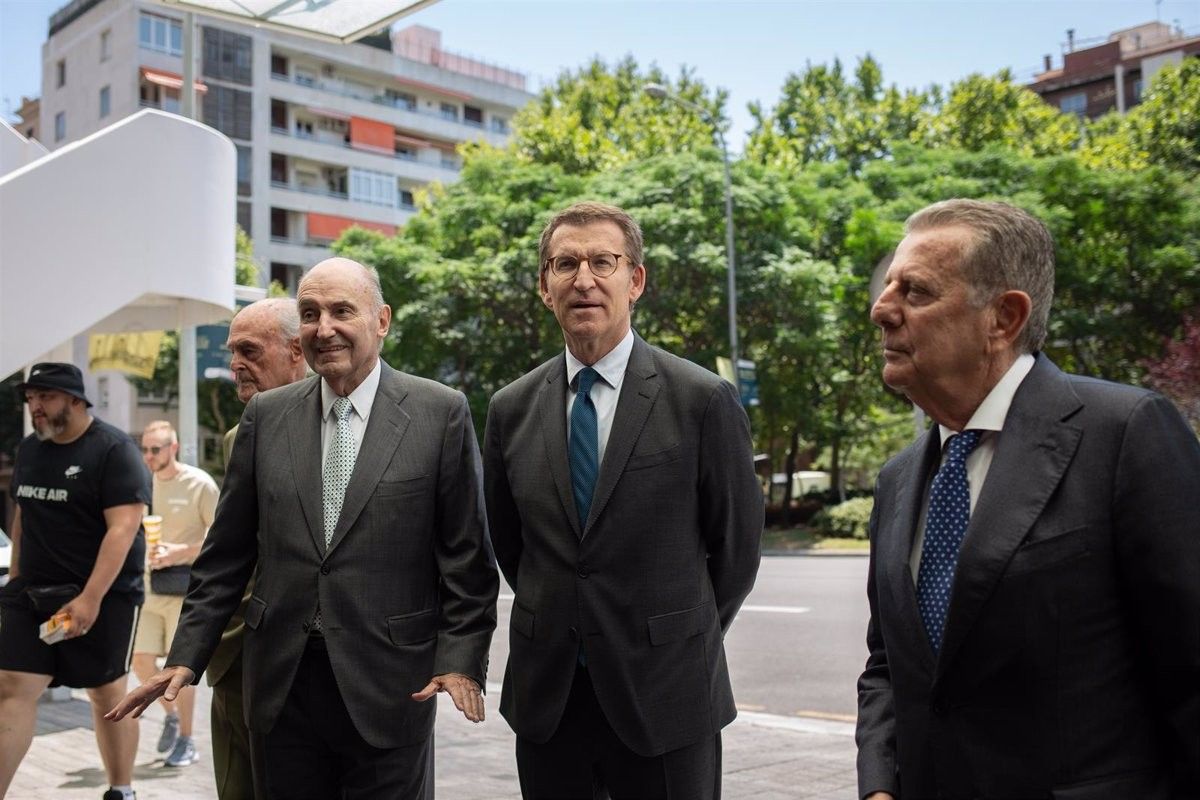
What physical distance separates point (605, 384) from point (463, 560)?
69 cm

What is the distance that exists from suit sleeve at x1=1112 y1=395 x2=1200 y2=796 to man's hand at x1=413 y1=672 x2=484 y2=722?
182cm

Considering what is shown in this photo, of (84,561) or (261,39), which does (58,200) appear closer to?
(84,561)

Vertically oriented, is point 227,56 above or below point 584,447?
above

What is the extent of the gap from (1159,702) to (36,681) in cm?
505

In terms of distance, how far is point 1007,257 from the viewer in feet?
7.48

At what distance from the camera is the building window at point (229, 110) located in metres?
56.3

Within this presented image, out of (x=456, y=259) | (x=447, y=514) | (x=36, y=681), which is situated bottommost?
(x=36, y=681)

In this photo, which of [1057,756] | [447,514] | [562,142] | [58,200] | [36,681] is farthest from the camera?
[562,142]

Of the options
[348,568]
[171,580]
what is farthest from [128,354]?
[348,568]

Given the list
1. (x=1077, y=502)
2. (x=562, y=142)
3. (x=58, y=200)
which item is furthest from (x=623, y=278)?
(x=562, y=142)

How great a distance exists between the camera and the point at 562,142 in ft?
125

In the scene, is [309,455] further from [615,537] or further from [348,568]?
[615,537]

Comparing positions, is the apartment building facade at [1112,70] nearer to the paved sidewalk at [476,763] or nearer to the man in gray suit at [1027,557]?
the paved sidewalk at [476,763]

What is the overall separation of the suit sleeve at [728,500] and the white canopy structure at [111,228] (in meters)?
5.92
